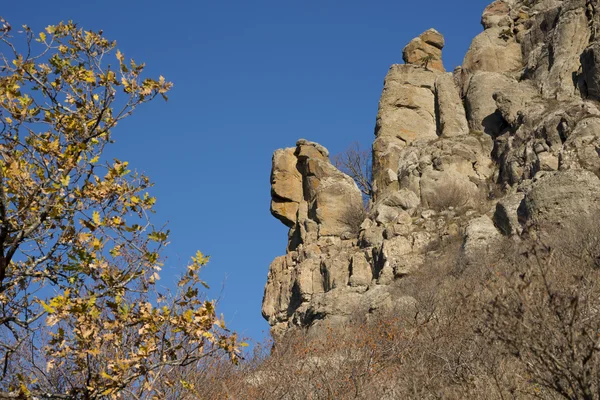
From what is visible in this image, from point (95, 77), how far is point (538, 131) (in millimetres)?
27558

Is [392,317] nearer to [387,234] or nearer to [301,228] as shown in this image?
[387,234]

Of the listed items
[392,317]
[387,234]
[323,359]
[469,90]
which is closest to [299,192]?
[387,234]

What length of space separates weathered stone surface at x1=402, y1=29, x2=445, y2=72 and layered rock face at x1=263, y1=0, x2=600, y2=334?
17 cm

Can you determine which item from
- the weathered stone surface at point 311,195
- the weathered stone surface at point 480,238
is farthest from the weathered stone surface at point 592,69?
the weathered stone surface at point 311,195

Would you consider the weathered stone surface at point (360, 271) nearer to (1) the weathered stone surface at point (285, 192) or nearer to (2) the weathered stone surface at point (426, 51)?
(1) the weathered stone surface at point (285, 192)

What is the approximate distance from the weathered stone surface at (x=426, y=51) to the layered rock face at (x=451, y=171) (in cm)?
17

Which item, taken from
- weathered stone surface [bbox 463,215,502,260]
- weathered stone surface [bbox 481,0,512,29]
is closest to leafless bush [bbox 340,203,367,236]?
weathered stone surface [bbox 463,215,502,260]

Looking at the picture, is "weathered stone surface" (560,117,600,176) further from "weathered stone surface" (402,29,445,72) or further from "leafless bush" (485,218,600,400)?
"leafless bush" (485,218,600,400)

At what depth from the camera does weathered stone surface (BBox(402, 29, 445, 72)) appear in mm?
47688

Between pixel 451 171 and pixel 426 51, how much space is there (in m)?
15.0

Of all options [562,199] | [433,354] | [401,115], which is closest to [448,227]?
[562,199]

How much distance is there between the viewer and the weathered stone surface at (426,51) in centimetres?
4769

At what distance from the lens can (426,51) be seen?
4841cm

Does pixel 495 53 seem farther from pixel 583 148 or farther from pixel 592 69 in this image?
pixel 583 148
